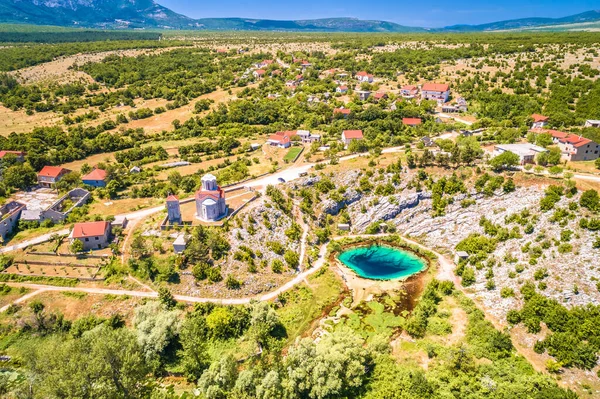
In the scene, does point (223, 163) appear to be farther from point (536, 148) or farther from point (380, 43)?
point (380, 43)

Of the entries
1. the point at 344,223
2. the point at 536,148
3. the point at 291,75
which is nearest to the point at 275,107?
the point at 291,75

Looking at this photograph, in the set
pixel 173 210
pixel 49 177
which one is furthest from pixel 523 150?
pixel 49 177

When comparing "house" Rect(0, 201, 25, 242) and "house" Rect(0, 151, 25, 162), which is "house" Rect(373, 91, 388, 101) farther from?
"house" Rect(0, 151, 25, 162)

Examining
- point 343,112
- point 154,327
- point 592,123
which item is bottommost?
point 154,327

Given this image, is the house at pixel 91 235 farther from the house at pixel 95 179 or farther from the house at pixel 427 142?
the house at pixel 427 142

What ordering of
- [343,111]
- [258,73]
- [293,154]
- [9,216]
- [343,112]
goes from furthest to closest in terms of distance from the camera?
[258,73], [343,111], [343,112], [293,154], [9,216]

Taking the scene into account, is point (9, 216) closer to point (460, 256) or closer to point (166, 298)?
point (166, 298)
